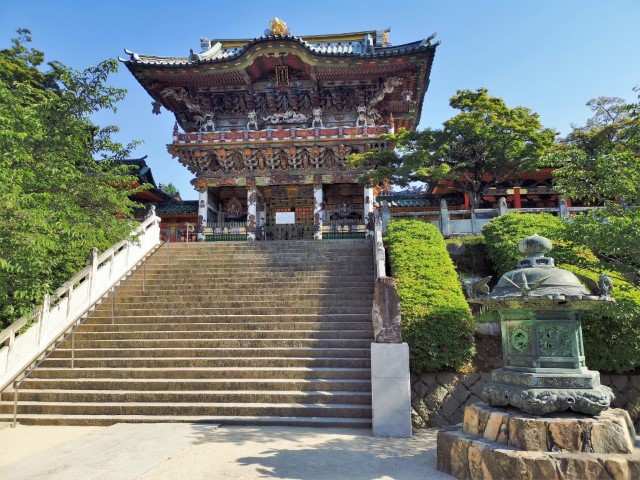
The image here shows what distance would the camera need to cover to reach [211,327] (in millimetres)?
9008

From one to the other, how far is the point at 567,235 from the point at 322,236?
11.9m

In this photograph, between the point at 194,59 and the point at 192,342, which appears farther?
the point at 194,59

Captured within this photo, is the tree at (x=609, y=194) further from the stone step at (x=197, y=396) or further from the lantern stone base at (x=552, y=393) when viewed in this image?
the stone step at (x=197, y=396)

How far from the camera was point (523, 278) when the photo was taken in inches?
175

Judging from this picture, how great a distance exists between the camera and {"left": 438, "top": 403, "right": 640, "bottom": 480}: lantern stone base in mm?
3711

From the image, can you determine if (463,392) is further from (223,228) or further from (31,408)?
(223,228)

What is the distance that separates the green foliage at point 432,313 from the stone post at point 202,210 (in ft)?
37.1

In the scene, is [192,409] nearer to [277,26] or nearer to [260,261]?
[260,261]

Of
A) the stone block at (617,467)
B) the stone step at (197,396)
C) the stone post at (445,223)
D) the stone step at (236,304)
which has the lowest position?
Answer: the stone step at (197,396)

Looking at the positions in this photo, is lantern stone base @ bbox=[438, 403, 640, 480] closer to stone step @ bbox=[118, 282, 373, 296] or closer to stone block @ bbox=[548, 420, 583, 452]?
stone block @ bbox=[548, 420, 583, 452]

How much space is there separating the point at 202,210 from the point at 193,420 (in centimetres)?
1365

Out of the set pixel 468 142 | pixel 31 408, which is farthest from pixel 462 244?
pixel 31 408

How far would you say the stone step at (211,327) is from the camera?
8641 mm

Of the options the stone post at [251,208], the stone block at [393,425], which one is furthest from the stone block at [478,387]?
the stone post at [251,208]
